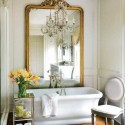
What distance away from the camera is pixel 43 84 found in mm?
4430

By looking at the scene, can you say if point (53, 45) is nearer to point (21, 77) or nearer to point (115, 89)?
point (21, 77)

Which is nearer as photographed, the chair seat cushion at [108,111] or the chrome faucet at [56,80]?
the chair seat cushion at [108,111]

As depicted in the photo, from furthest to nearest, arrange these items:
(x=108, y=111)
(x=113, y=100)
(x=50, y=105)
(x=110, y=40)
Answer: (x=110, y=40)
(x=113, y=100)
(x=50, y=105)
(x=108, y=111)

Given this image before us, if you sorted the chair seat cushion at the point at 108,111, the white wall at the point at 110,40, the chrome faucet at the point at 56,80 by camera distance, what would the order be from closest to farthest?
the chair seat cushion at the point at 108,111, the white wall at the point at 110,40, the chrome faucet at the point at 56,80

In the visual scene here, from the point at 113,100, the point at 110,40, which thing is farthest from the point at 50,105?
the point at 110,40

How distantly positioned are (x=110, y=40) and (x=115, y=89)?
3.47ft

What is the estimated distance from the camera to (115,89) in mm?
3488

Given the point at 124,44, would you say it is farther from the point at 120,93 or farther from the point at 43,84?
the point at 43,84

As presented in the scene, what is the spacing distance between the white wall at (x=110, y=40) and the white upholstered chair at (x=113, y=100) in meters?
0.23

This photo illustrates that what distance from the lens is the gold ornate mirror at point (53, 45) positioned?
4.31 meters

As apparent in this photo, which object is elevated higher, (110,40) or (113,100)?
(110,40)

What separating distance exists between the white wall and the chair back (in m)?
0.18

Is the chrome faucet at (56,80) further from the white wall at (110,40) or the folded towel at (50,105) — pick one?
the folded towel at (50,105)

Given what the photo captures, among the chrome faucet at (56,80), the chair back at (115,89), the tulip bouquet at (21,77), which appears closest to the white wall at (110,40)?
the chair back at (115,89)
